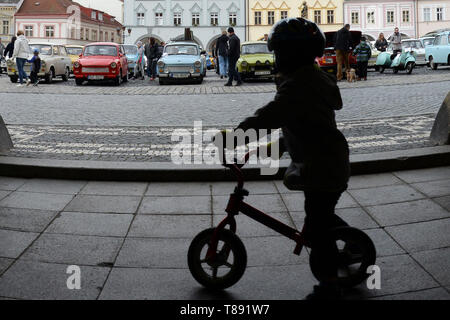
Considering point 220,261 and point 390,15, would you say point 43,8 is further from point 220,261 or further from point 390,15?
point 220,261

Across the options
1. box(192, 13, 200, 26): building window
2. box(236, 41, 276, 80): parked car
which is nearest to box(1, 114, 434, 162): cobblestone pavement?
box(236, 41, 276, 80): parked car

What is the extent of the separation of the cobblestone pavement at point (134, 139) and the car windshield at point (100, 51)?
13.4 metres

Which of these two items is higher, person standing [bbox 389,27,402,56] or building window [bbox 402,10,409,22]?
building window [bbox 402,10,409,22]

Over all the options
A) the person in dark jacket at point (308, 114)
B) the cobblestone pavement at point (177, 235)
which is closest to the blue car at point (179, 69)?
the cobblestone pavement at point (177, 235)

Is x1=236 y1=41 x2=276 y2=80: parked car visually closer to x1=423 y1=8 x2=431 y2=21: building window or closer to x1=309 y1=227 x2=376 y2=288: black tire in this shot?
x1=309 y1=227 x2=376 y2=288: black tire

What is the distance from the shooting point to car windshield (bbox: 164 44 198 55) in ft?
72.1

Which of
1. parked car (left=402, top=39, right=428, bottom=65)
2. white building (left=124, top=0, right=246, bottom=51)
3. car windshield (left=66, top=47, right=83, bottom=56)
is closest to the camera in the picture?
parked car (left=402, top=39, right=428, bottom=65)

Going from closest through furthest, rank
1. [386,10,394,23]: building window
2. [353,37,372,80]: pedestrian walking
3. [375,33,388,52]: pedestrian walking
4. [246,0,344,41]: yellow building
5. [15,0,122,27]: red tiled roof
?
[353,37,372,80]: pedestrian walking
[375,33,388,52]: pedestrian walking
[246,0,344,41]: yellow building
[386,10,394,23]: building window
[15,0,122,27]: red tiled roof

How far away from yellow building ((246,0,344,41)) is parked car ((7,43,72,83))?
47.6m

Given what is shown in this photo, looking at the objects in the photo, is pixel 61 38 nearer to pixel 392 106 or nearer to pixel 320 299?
pixel 392 106

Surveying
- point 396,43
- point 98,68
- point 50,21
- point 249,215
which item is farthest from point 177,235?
point 50,21

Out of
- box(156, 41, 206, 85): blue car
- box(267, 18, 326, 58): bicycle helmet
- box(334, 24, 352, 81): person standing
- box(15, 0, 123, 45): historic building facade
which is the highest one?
box(15, 0, 123, 45): historic building facade

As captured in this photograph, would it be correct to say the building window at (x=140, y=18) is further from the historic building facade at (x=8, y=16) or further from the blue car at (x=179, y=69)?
the blue car at (x=179, y=69)
